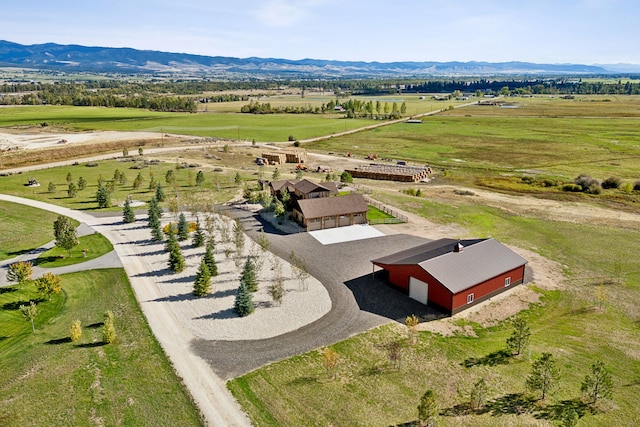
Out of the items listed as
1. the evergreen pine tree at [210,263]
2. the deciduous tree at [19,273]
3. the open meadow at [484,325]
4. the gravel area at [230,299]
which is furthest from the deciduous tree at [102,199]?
the evergreen pine tree at [210,263]

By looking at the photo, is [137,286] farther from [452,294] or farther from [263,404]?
[452,294]

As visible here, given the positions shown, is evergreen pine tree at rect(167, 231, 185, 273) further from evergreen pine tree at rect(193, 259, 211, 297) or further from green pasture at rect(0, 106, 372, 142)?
green pasture at rect(0, 106, 372, 142)

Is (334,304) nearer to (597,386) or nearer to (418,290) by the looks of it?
(418,290)

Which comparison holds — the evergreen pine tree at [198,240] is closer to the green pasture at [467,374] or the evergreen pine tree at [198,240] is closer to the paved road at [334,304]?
the paved road at [334,304]

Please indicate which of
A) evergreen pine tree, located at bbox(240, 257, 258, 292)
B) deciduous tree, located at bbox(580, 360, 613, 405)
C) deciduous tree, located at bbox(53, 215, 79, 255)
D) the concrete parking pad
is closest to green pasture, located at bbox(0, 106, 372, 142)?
the concrete parking pad

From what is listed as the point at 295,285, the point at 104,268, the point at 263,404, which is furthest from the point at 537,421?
the point at 104,268
